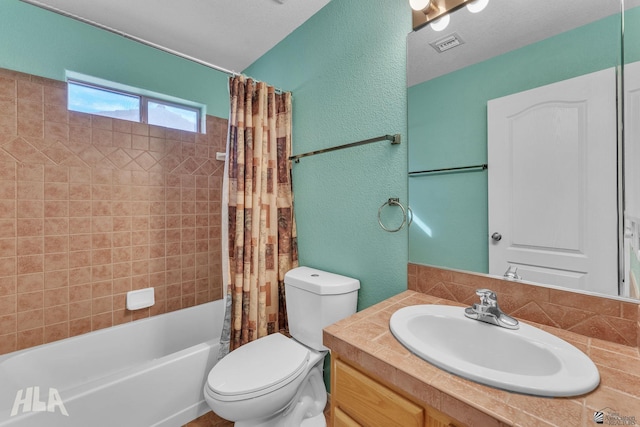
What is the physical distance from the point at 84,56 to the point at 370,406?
254cm

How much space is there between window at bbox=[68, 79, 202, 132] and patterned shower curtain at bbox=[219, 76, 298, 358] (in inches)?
38.2

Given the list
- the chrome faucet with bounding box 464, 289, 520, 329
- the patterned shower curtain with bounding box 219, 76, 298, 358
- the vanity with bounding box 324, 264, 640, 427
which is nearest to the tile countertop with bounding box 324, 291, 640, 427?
the vanity with bounding box 324, 264, 640, 427

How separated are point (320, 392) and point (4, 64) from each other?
2602 millimetres

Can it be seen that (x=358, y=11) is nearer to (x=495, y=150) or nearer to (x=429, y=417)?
(x=495, y=150)

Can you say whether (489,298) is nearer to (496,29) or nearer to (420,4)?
(496,29)

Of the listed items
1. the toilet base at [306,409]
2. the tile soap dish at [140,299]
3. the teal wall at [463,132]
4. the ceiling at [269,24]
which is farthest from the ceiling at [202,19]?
the toilet base at [306,409]

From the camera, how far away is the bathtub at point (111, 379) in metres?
1.19

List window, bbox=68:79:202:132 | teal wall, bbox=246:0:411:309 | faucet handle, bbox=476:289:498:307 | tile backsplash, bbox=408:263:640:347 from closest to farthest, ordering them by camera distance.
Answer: tile backsplash, bbox=408:263:640:347 < faucet handle, bbox=476:289:498:307 < teal wall, bbox=246:0:411:309 < window, bbox=68:79:202:132

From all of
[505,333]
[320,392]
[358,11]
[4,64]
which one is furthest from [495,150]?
[4,64]

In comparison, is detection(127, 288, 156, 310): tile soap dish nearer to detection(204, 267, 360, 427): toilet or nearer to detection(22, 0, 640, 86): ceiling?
detection(204, 267, 360, 427): toilet

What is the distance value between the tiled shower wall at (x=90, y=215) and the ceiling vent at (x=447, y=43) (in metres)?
1.88

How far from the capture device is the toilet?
3.73ft

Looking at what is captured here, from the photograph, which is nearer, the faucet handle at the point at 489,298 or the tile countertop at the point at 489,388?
the tile countertop at the point at 489,388

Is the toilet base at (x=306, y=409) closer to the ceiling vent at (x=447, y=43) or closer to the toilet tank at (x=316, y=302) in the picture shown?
the toilet tank at (x=316, y=302)
